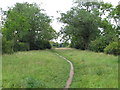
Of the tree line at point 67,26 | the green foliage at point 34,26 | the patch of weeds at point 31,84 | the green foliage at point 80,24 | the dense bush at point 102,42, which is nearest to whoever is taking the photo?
the patch of weeds at point 31,84

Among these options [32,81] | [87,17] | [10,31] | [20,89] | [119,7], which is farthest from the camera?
[87,17]

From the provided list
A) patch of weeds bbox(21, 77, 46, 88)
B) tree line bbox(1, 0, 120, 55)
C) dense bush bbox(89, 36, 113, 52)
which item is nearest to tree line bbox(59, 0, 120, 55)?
tree line bbox(1, 0, 120, 55)

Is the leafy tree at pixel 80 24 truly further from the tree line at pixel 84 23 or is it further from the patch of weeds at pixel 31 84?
the patch of weeds at pixel 31 84

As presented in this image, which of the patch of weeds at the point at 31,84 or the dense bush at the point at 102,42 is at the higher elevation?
the dense bush at the point at 102,42

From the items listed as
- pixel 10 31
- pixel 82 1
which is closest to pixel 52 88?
pixel 10 31

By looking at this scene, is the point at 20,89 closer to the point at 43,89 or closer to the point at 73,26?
the point at 43,89

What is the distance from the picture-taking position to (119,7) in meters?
13.2

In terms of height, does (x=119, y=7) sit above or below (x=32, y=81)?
above

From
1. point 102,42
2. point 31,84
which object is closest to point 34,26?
point 102,42

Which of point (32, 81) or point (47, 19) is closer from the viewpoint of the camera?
point (32, 81)

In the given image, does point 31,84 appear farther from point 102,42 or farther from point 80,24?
point 80,24

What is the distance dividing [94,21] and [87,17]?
7.35 ft

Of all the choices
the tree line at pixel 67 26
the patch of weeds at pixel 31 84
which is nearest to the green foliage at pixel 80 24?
the tree line at pixel 67 26

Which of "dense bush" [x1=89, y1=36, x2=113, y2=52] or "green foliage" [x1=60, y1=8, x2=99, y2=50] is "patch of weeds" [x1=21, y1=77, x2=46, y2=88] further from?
"green foliage" [x1=60, y1=8, x2=99, y2=50]
